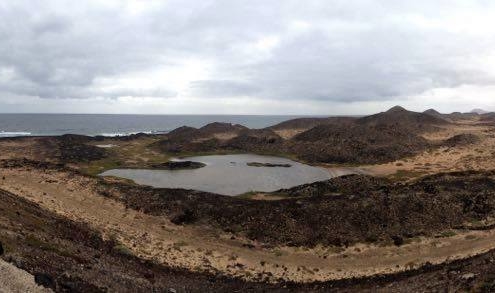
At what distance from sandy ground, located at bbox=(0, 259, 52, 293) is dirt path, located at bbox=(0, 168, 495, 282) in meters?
A: 13.7

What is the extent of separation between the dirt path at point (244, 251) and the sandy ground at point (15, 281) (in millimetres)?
13727

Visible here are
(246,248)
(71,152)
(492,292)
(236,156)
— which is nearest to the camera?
(492,292)

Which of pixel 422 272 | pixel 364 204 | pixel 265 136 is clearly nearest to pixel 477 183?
pixel 364 204

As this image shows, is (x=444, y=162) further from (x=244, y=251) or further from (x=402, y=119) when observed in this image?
(x=402, y=119)

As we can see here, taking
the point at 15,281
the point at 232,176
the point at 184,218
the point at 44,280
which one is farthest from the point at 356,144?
the point at 15,281

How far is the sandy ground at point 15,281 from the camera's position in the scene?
19.7 meters

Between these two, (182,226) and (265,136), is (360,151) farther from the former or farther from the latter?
(182,226)

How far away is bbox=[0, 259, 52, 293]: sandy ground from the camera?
64.7 ft

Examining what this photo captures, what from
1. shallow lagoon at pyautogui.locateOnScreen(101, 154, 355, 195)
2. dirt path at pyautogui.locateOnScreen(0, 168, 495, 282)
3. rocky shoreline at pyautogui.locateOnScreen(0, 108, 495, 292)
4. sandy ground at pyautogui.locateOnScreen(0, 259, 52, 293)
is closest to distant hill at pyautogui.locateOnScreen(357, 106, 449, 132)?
shallow lagoon at pyautogui.locateOnScreen(101, 154, 355, 195)

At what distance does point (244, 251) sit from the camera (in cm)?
3781

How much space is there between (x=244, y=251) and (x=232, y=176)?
129 ft

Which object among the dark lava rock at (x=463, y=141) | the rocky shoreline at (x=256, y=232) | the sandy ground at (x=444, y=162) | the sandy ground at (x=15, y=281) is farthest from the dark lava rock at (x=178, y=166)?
the sandy ground at (x=15, y=281)

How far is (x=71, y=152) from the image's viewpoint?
93.8 m

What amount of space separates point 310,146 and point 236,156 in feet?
61.3
